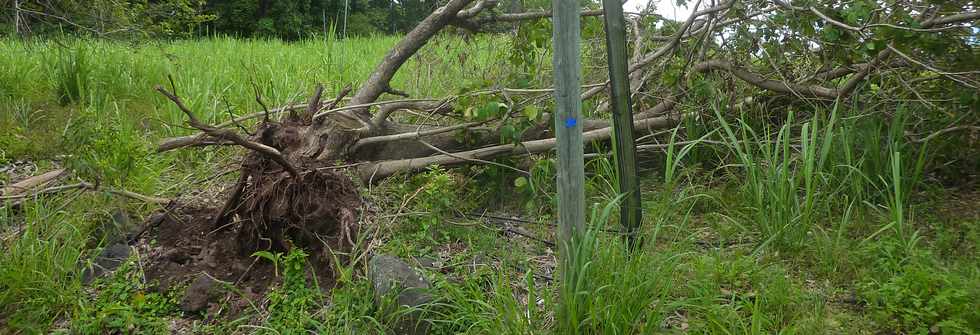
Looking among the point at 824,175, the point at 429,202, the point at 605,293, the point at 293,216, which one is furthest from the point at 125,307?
the point at 824,175

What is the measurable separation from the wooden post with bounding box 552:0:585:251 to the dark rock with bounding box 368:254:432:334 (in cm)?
62

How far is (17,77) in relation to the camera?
18.7 feet

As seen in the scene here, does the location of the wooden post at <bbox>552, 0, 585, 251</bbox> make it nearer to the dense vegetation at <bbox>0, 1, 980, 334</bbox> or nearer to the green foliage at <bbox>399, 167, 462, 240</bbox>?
the dense vegetation at <bbox>0, 1, 980, 334</bbox>

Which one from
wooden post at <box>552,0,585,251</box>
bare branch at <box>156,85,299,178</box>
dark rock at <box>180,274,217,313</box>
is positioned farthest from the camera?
bare branch at <box>156,85,299,178</box>

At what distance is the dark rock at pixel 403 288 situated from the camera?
259 centimetres

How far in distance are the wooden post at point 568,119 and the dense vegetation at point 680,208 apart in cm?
11

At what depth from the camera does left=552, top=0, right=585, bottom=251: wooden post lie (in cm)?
207

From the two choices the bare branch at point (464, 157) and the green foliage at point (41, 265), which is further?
the bare branch at point (464, 157)

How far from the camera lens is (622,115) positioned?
2.64 m

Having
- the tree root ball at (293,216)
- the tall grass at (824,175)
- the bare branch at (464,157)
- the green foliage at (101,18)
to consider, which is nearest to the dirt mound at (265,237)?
the tree root ball at (293,216)

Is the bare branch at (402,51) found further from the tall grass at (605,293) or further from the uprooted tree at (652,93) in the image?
the tall grass at (605,293)

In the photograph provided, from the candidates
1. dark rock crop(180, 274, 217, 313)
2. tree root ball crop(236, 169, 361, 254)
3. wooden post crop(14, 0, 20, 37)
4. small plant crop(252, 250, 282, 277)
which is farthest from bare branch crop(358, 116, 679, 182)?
wooden post crop(14, 0, 20, 37)

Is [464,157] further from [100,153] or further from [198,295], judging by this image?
[100,153]

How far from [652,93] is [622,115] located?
70.1 inches
